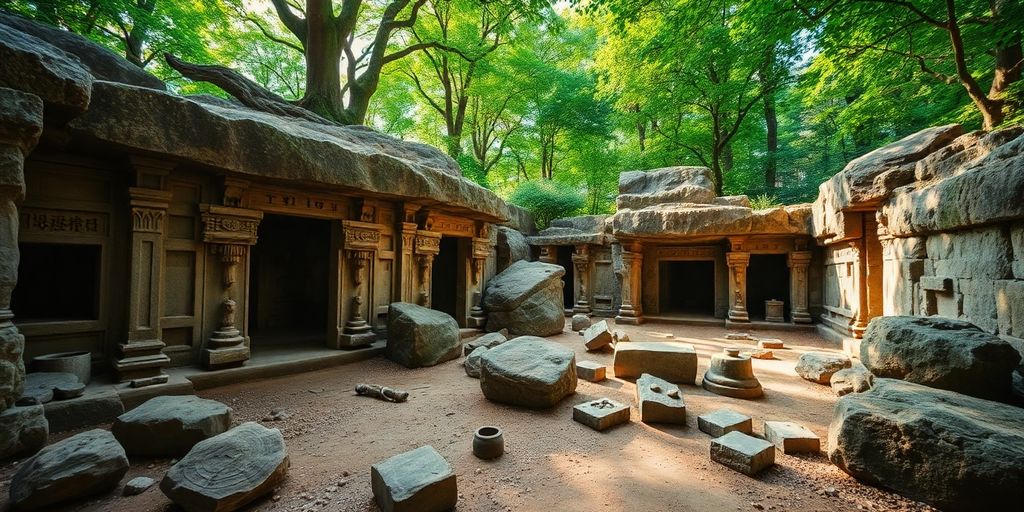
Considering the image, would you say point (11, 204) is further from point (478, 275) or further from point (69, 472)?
point (478, 275)

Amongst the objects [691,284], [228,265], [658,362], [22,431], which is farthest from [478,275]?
[691,284]

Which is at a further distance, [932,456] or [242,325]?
[242,325]

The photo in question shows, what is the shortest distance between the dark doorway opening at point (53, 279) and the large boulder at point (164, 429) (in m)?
3.42

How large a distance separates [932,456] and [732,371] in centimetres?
239

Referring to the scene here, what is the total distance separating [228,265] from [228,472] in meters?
3.44

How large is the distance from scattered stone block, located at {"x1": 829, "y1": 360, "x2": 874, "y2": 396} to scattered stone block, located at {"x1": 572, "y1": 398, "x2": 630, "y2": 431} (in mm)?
2923

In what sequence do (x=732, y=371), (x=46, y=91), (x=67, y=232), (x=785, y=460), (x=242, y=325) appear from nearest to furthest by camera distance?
(x=46, y=91), (x=785, y=460), (x=67, y=232), (x=732, y=371), (x=242, y=325)

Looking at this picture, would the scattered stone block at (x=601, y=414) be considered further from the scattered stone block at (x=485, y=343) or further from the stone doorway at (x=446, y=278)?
the stone doorway at (x=446, y=278)

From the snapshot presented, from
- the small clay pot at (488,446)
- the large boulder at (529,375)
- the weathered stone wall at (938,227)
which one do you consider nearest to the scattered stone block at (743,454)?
the large boulder at (529,375)

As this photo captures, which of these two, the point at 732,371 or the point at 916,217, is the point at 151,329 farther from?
the point at 916,217

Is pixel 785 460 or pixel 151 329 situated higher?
pixel 151 329

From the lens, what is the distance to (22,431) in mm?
2793

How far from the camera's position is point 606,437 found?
3414mm

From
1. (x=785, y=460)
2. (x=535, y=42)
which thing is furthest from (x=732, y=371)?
(x=535, y=42)
